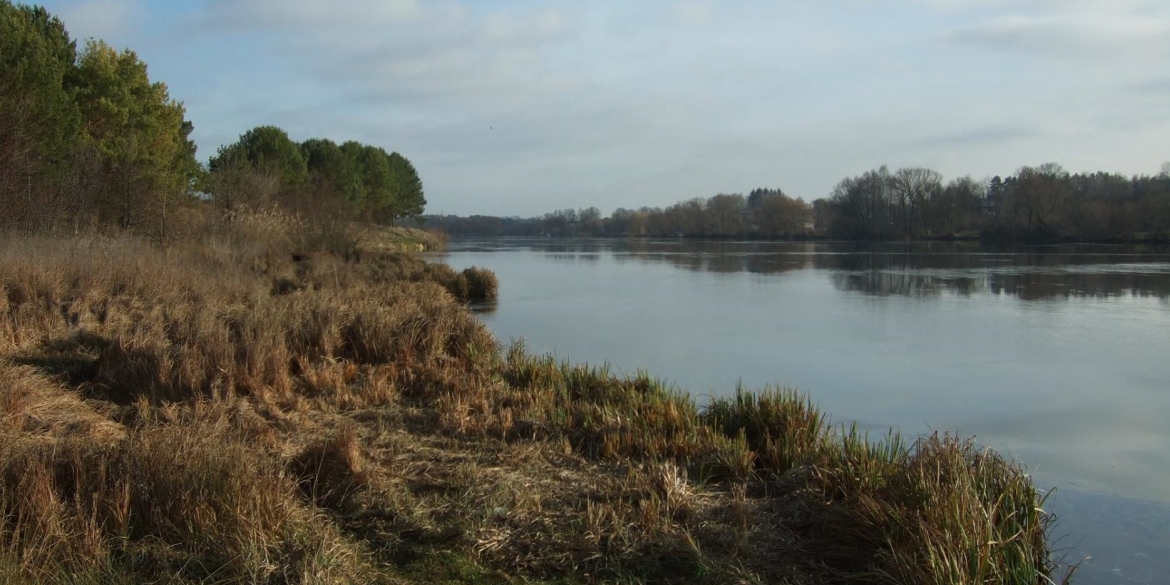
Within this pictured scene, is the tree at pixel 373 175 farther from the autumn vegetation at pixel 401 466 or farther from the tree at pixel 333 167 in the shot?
the autumn vegetation at pixel 401 466

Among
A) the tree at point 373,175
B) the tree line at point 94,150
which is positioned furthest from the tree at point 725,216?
the tree line at point 94,150

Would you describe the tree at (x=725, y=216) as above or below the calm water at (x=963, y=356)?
above

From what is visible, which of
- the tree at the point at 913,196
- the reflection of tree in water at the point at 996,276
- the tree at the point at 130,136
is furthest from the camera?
the tree at the point at 913,196

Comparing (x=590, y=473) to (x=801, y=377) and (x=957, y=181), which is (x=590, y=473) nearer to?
(x=801, y=377)

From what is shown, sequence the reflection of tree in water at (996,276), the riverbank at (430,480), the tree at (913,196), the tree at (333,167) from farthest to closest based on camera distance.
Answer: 1. the tree at (913,196)
2. the tree at (333,167)
3. the reflection of tree in water at (996,276)
4. the riverbank at (430,480)

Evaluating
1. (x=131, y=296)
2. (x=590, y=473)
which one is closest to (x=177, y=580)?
(x=590, y=473)

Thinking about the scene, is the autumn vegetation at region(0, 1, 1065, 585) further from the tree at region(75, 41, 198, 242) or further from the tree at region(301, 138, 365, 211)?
the tree at region(301, 138, 365, 211)

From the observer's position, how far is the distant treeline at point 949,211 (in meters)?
60.0

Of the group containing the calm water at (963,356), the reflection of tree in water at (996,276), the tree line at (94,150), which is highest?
the tree line at (94,150)

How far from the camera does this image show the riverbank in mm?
3504

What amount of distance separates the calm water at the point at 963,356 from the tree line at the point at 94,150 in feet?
30.3

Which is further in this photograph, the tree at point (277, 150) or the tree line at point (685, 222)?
the tree line at point (685, 222)

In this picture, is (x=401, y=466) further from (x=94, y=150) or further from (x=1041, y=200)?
(x=1041, y=200)

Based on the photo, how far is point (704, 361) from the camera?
11992 millimetres
